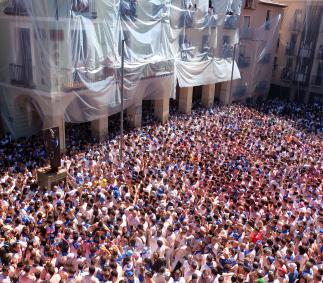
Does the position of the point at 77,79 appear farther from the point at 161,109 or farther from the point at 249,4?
the point at 249,4

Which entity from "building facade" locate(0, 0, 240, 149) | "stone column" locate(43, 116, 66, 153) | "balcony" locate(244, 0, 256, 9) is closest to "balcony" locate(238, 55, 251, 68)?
"balcony" locate(244, 0, 256, 9)

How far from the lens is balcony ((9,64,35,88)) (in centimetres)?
1414

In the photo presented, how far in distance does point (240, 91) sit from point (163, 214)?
19.1 meters

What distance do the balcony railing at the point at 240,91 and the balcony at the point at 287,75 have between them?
6046 millimetres

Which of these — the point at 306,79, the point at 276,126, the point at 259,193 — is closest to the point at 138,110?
the point at 276,126

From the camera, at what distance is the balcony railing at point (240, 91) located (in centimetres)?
2645

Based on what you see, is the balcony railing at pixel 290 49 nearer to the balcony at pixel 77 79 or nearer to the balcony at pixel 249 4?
the balcony at pixel 249 4

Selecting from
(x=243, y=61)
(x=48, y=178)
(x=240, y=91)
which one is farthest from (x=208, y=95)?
(x=48, y=178)

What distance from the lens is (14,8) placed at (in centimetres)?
1357

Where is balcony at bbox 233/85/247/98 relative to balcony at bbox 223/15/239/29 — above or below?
below

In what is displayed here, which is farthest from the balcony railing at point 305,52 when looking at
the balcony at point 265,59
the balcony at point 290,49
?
the balcony at point 265,59

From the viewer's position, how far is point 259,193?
1105 centimetres

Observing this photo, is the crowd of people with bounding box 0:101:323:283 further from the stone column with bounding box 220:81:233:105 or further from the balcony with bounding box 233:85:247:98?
the balcony with bounding box 233:85:247:98

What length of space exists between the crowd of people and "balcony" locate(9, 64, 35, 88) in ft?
7.16
